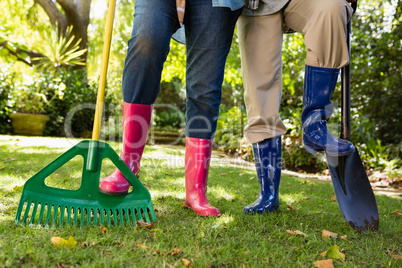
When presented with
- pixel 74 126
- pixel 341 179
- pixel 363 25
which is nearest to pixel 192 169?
pixel 341 179

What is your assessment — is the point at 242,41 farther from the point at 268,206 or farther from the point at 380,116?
the point at 380,116

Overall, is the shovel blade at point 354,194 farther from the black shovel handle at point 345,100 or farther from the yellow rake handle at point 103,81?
the yellow rake handle at point 103,81

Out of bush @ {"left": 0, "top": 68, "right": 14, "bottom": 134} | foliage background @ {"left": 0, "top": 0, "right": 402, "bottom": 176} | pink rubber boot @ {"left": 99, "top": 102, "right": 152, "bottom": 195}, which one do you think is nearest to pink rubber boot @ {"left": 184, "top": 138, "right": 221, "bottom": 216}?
pink rubber boot @ {"left": 99, "top": 102, "right": 152, "bottom": 195}

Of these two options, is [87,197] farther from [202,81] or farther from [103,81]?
[202,81]

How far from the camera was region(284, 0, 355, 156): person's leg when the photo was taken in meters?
1.52

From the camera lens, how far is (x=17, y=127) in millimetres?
6383

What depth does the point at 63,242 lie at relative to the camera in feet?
3.54

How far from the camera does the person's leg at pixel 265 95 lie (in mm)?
1757

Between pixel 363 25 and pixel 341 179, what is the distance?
5.03 metres

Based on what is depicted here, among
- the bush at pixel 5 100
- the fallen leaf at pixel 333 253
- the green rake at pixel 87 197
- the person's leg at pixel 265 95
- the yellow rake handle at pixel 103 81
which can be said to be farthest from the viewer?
the bush at pixel 5 100

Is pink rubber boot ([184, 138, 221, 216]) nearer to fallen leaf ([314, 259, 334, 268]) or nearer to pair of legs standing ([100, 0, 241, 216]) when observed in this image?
pair of legs standing ([100, 0, 241, 216])

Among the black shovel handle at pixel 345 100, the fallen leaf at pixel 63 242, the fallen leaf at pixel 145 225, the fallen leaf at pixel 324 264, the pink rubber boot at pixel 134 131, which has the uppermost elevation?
the black shovel handle at pixel 345 100

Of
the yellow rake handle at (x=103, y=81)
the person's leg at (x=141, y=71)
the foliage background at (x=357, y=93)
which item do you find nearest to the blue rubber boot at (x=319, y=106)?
the person's leg at (x=141, y=71)

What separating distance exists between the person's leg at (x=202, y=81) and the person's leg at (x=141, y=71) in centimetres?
12
